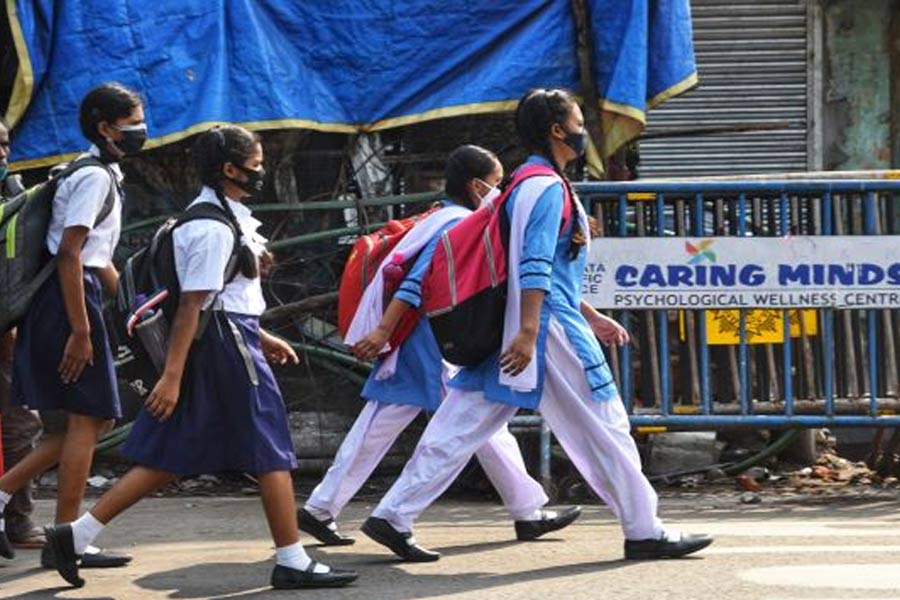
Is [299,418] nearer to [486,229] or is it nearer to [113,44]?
[113,44]

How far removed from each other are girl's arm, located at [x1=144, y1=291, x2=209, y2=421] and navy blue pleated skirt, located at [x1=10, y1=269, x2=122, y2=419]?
28.5 inches

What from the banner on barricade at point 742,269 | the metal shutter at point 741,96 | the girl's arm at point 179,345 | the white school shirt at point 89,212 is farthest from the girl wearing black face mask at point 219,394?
the metal shutter at point 741,96

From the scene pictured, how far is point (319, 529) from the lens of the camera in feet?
27.2

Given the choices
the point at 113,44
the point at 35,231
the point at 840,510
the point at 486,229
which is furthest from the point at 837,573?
the point at 113,44

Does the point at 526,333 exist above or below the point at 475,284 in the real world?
below

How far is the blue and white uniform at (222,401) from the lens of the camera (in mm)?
6895

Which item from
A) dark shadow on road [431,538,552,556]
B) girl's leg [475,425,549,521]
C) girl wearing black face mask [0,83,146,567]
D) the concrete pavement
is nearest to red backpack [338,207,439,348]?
girl's leg [475,425,549,521]

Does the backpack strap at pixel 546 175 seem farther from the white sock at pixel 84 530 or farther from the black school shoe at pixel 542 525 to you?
the white sock at pixel 84 530

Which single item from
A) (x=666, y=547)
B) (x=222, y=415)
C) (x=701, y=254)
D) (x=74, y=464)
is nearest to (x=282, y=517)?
(x=222, y=415)

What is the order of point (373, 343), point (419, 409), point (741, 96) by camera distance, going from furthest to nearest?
point (741, 96)
point (419, 409)
point (373, 343)

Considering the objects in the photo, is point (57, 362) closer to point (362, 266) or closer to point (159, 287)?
point (159, 287)

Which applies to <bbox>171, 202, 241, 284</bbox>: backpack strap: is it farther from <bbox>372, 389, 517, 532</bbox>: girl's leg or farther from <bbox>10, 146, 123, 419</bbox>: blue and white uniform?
<bbox>372, 389, 517, 532</bbox>: girl's leg

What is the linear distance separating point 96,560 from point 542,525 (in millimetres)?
1762

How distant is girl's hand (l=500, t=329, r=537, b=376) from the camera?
283 inches
